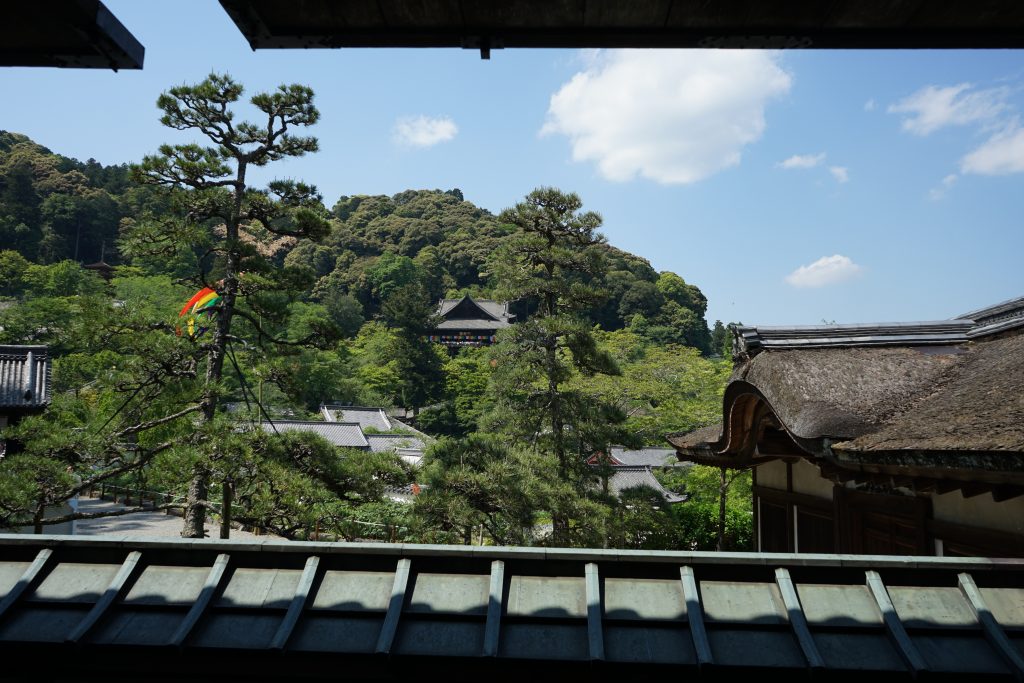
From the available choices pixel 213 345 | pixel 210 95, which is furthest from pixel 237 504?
pixel 210 95

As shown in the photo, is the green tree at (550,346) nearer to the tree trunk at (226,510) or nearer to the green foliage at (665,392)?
the tree trunk at (226,510)

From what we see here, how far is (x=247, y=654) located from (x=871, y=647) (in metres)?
1.99

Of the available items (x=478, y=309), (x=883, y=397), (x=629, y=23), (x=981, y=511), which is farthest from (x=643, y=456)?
(x=629, y=23)

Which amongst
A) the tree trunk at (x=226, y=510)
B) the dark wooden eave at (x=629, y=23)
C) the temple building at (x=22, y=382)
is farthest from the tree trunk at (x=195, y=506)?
the dark wooden eave at (x=629, y=23)

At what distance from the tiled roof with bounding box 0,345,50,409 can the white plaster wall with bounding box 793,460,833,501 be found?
13.6 meters

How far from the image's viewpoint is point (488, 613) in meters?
2.18

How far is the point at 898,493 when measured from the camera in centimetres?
538

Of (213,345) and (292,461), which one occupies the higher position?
(213,345)

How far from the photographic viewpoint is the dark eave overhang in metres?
1.92

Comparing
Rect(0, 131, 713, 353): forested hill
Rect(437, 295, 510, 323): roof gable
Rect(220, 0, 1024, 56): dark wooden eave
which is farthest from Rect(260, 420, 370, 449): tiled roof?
Rect(220, 0, 1024, 56): dark wooden eave

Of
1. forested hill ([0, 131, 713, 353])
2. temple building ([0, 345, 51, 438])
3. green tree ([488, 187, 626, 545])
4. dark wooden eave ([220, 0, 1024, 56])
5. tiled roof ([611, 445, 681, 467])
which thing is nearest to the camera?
dark wooden eave ([220, 0, 1024, 56])

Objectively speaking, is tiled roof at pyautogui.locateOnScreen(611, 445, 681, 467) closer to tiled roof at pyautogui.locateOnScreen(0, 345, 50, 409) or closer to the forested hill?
the forested hill

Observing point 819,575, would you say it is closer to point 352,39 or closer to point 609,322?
point 352,39

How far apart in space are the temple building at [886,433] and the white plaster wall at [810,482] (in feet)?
0.07
